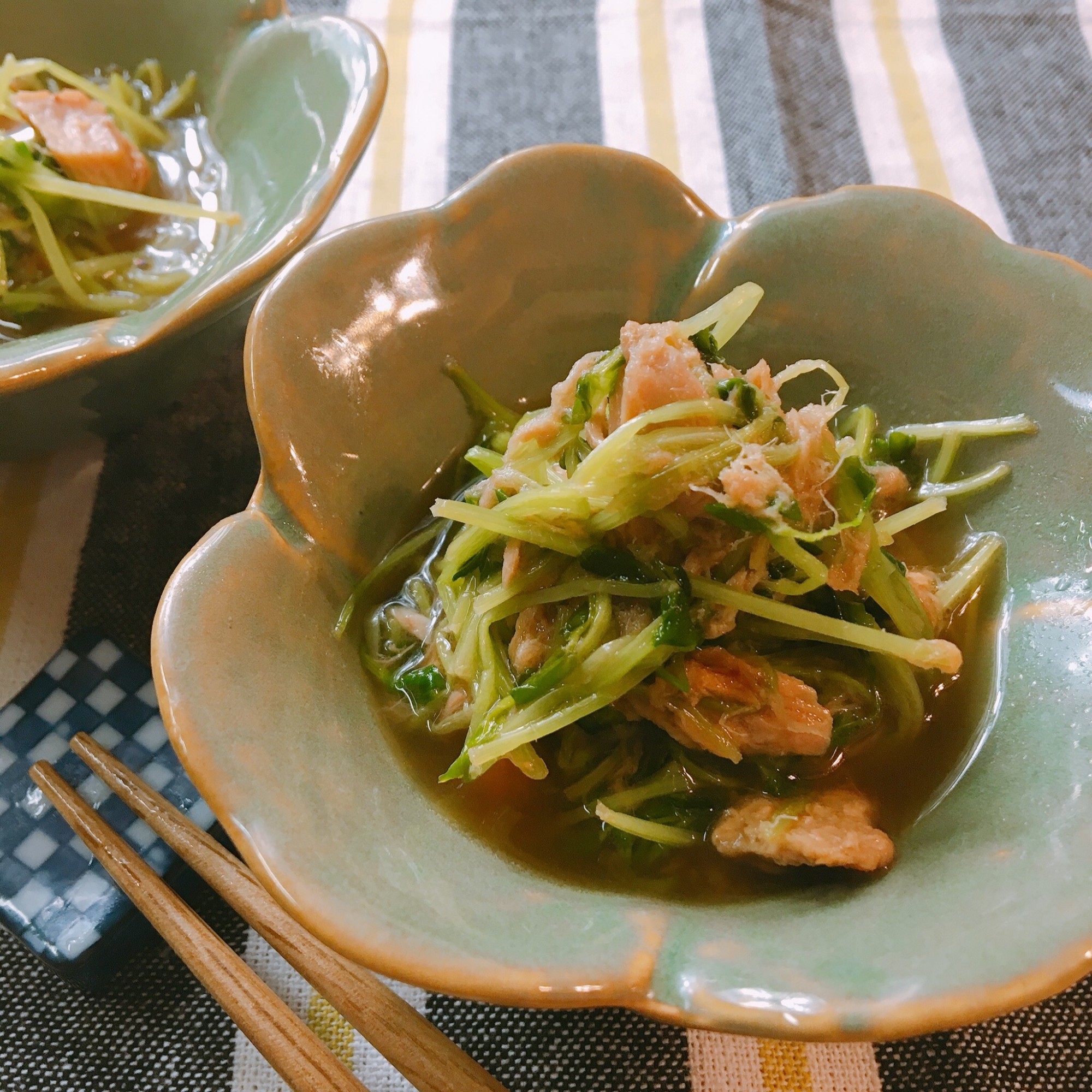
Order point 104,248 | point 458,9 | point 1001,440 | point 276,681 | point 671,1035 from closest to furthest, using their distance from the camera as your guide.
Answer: point 276,681 → point 671,1035 → point 1001,440 → point 104,248 → point 458,9

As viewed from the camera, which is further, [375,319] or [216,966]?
[375,319]

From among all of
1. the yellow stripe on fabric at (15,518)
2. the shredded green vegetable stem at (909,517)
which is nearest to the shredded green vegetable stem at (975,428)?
the shredded green vegetable stem at (909,517)

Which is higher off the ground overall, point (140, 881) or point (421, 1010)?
point (140, 881)

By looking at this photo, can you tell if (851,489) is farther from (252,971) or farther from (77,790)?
(77,790)

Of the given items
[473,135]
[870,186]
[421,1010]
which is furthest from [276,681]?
[473,135]

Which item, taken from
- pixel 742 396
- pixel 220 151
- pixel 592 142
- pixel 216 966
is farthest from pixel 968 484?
pixel 220 151

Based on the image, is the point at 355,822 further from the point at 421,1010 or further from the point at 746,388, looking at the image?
the point at 746,388

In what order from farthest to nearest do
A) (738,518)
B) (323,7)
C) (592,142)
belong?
(323,7) → (592,142) → (738,518)
